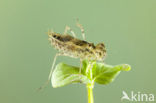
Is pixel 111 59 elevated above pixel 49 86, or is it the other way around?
pixel 111 59

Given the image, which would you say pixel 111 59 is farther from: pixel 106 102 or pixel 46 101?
pixel 46 101

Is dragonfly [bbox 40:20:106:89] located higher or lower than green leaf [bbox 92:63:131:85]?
higher

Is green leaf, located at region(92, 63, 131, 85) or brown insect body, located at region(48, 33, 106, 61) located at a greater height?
brown insect body, located at region(48, 33, 106, 61)

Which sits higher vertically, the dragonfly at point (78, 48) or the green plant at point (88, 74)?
the dragonfly at point (78, 48)

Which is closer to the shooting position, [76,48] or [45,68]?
[76,48]

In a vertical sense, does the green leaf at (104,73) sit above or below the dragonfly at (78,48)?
below

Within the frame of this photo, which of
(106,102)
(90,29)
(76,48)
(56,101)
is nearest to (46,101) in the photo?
(56,101)

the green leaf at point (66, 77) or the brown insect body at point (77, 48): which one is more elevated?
the brown insect body at point (77, 48)
